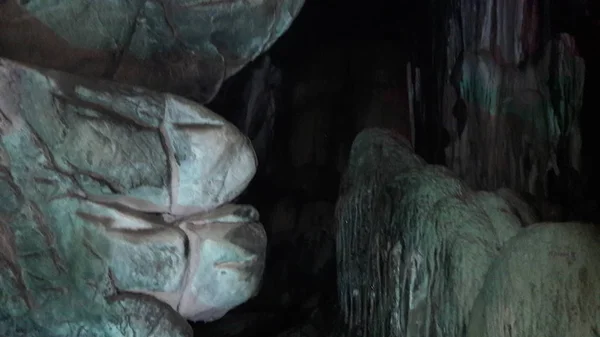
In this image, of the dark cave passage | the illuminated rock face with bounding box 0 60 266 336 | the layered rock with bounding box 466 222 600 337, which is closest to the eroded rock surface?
the dark cave passage

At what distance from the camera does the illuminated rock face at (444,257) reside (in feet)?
3.65

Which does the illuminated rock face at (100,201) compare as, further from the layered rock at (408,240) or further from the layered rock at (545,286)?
the layered rock at (545,286)

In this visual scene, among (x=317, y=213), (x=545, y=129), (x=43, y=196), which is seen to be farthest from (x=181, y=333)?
(x=545, y=129)

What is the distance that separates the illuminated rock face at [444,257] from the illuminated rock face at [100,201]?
1.26 ft

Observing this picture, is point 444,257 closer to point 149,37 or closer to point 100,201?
point 100,201

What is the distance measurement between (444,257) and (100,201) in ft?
2.02

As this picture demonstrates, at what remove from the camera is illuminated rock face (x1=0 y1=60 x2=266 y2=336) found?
1.21m

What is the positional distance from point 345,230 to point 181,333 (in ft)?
1.70

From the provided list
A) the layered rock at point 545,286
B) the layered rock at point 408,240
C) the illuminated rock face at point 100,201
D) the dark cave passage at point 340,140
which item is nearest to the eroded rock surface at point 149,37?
the dark cave passage at point 340,140

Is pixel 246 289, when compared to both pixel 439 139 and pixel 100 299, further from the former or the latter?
pixel 439 139

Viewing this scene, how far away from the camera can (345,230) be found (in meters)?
1.68

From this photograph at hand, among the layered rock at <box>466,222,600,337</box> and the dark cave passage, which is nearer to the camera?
the layered rock at <box>466,222,600,337</box>

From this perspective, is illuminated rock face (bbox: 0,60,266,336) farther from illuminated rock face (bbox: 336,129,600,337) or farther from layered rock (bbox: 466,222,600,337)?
layered rock (bbox: 466,222,600,337)

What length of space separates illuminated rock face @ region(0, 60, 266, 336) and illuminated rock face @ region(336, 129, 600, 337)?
0.38 metres
